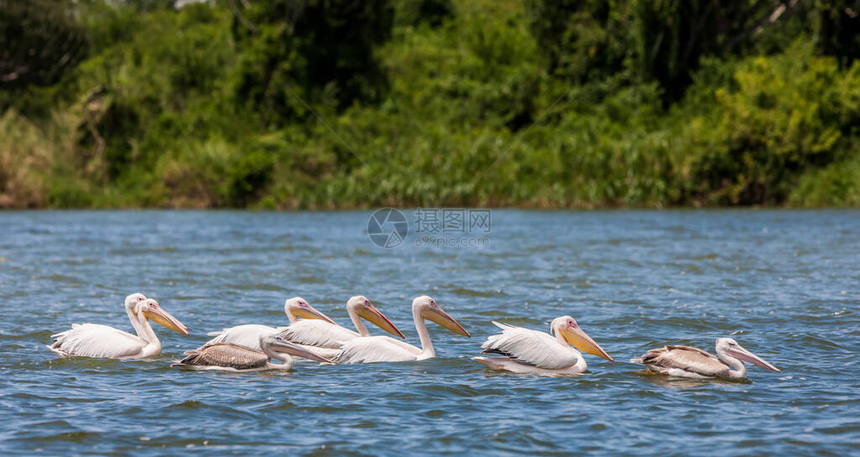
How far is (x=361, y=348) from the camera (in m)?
8.74

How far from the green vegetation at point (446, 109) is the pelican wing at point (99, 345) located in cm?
2455

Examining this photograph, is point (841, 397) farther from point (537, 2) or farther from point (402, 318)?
point (537, 2)

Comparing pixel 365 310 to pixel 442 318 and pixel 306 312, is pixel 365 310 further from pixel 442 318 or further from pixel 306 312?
pixel 442 318

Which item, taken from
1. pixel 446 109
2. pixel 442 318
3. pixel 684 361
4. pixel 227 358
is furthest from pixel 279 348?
pixel 446 109

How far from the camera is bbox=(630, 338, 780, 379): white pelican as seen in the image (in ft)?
25.8

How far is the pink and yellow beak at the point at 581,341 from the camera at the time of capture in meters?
8.44

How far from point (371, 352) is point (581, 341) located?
178 centimetres

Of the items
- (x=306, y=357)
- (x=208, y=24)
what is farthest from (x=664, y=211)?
(x=208, y=24)

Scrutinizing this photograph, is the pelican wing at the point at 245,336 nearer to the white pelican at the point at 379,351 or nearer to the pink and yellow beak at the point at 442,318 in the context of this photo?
the white pelican at the point at 379,351

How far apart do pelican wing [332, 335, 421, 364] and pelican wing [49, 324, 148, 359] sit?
1.74 metres

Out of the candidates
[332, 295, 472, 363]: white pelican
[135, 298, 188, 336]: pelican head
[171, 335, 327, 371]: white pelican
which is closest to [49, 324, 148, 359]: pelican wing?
[135, 298, 188, 336]: pelican head

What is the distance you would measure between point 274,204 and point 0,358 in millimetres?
28487

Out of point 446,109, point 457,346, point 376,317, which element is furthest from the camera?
point 446,109

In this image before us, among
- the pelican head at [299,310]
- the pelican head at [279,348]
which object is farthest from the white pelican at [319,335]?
the pelican head at [299,310]
